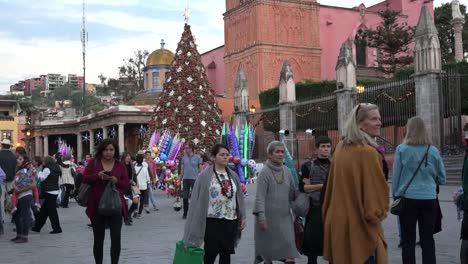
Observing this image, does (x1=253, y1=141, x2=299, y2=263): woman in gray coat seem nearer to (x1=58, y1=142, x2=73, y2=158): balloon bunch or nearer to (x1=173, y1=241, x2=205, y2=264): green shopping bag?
(x1=173, y1=241, x2=205, y2=264): green shopping bag

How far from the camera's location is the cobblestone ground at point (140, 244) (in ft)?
28.1

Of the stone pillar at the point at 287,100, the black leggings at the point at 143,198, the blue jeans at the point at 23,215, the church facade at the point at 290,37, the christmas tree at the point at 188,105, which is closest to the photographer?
the blue jeans at the point at 23,215

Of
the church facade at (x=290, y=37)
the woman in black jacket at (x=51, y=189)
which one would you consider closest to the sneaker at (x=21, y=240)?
the woman in black jacket at (x=51, y=189)

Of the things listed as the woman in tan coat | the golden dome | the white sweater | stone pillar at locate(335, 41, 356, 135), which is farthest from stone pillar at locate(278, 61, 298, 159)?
the woman in tan coat

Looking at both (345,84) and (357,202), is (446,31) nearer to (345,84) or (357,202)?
(345,84)

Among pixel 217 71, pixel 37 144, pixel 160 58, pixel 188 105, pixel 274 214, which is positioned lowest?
pixel 274 214

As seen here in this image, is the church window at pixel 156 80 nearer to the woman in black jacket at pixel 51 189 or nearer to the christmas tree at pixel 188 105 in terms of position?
the christmas tree at pixel 188 105

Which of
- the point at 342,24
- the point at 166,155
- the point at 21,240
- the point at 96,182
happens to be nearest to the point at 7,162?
the point at 21,240

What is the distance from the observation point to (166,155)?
797 inches

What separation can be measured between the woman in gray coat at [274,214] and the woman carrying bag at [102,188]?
1.72 metres

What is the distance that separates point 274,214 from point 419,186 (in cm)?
157

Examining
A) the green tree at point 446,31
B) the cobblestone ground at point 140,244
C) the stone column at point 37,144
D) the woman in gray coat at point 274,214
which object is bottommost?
the cobblestone ground at point 140,244

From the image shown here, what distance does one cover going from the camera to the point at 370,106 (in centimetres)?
470

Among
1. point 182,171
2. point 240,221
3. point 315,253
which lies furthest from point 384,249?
point 182,171
